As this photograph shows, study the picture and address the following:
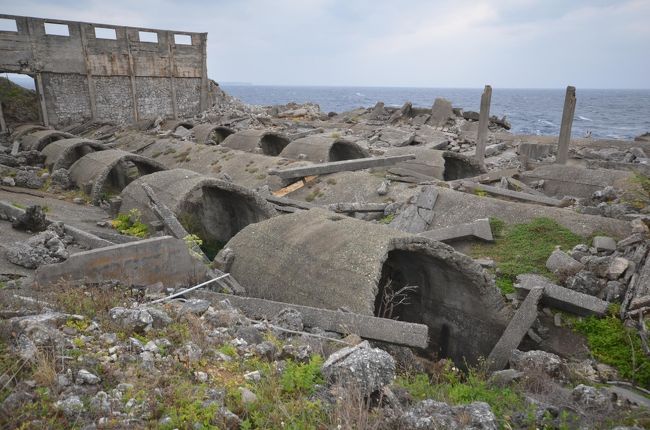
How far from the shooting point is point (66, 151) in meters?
17.7

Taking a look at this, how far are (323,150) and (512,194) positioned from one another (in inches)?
296

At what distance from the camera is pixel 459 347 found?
8305 millimetres

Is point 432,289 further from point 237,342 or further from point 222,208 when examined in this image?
point 222,208

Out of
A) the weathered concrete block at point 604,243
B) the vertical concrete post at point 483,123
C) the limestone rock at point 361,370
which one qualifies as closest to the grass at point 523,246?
the weathered concrete block at point 604,243

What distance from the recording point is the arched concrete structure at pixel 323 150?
683 inches

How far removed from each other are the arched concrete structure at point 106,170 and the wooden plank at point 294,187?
14.1 feet

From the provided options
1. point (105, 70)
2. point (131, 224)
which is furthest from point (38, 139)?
point (131, 224)

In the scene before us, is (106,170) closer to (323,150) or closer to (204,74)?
(323,150)

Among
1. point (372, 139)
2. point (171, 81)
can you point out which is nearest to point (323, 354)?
point (372, 139)

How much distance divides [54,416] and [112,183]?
14.9 m

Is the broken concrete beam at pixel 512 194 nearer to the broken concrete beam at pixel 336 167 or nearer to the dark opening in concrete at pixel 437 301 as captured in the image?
the broken concrete beam at pixel 336 167

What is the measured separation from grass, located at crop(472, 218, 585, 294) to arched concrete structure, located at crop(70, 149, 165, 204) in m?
11.1

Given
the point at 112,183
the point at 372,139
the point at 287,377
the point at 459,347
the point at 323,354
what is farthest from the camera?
the point at 372,139

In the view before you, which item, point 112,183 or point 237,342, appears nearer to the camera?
point 237,342
